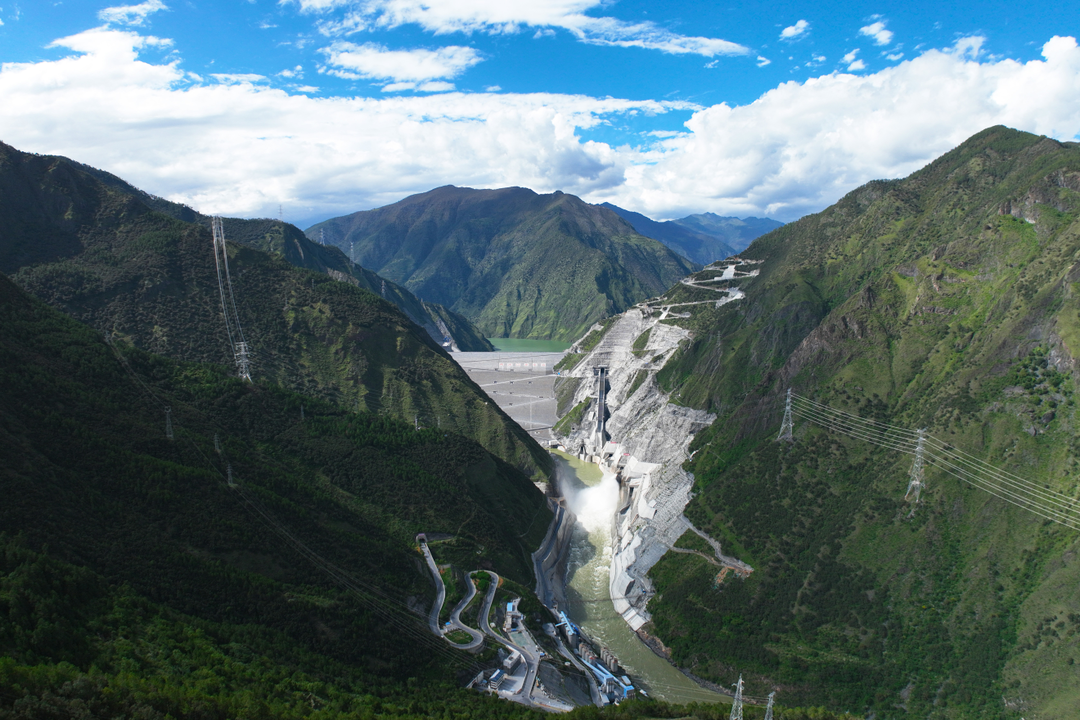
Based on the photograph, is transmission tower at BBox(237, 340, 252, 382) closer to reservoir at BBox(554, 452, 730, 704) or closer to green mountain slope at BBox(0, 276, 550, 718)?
green mountain slope at BBox(0, 276, 550, 718)

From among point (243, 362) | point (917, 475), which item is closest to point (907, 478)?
point (917, 475)

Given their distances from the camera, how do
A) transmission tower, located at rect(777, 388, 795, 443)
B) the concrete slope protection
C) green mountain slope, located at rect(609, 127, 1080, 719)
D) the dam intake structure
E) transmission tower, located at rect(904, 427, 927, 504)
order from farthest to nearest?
transmission tower, located at rect(777, 388, 795, 443) < the dam intake structure < transmission tower, located at rect(904, 427, 927, 504) < the concrete slope protection < green mountain slope, located at rect(609, 127, 1080, 719)

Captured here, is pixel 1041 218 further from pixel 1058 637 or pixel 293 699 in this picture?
pixel 293 699

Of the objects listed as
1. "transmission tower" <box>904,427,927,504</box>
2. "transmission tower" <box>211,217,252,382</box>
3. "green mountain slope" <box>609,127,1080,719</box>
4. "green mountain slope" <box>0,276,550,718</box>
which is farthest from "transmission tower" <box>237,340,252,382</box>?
"transmission tower" <box>904,427,927,504</box>

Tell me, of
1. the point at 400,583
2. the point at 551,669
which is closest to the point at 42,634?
the point at 400,583

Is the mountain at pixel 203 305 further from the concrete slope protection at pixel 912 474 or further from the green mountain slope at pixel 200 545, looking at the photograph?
the concrete slope protection at pixel 912 474

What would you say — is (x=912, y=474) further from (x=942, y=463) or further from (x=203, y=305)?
(x=203, y=305)
